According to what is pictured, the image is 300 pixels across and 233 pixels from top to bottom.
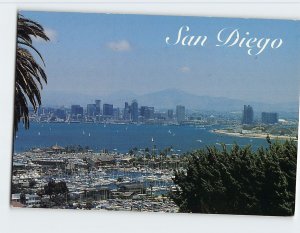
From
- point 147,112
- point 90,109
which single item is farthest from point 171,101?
point 90,109

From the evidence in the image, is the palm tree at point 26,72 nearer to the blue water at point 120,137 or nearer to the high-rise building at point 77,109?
the blue water at point 120,137

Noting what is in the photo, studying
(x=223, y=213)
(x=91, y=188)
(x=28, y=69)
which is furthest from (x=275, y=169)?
(x=28, y=69)

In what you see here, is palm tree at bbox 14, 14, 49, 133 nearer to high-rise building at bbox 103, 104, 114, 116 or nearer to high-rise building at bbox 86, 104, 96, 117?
high-rise building at bbox 86, 104, 96, 117

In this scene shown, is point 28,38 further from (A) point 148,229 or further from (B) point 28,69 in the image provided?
(A) point 148,229

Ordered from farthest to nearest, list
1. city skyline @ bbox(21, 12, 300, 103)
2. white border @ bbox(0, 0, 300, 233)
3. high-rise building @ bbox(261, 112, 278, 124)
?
high-rise building @ bbox(261, 112, 278, 124), city skyline @ bbox(21, 12, 300, 103), white border @ bbox(0, 0, 300, 233)

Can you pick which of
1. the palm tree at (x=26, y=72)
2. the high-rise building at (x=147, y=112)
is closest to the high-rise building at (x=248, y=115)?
Result: the high-rise building at (x=147, y=112)

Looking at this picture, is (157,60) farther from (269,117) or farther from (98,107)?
(269,117)

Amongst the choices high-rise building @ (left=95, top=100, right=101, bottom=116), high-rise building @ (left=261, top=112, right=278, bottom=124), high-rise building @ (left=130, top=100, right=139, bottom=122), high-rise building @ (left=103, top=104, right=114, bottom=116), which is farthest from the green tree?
high-rise building @ (left=95, top=100, right=101, bottom=116)
